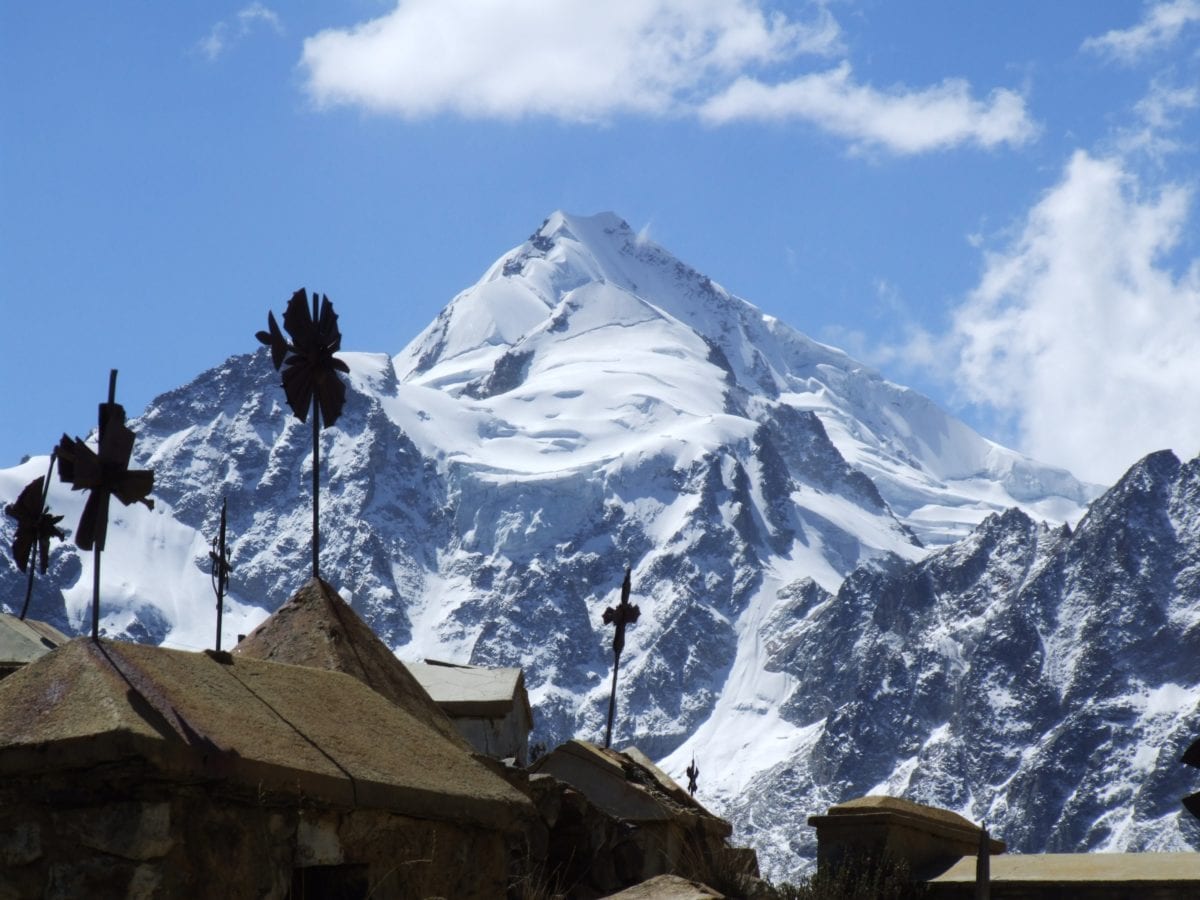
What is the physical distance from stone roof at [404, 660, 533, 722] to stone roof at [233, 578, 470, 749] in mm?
6565

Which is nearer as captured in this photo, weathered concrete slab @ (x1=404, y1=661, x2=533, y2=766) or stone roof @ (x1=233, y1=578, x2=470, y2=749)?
stone roof @ (x1=233, y1=578, x2=470, y2=749)

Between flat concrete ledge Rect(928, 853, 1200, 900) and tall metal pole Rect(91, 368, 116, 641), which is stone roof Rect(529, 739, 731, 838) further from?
tall metal pole Rect(91, 368, 116, 641)

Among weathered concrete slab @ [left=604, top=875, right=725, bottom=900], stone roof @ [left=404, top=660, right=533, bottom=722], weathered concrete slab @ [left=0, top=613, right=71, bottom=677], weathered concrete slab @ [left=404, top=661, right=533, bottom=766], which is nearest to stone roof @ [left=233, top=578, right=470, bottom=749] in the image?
weathered concrete slab @ [left=604, top=875, right=725, bottom=900]

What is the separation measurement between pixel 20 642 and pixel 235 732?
343 inches

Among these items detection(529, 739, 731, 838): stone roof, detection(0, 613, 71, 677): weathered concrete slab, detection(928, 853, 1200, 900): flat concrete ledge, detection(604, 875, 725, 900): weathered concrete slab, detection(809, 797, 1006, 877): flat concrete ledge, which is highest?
detection(0, 613, 71, 677): weathered concrete slab

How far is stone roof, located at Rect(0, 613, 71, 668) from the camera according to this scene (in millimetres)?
15164

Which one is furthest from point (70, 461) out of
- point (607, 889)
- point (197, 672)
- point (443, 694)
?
point (443, 694)

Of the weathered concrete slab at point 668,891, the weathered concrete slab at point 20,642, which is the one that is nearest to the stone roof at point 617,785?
the weathered concrete slab at point 20,642

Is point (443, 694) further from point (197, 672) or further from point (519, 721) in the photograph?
point (197, 672)

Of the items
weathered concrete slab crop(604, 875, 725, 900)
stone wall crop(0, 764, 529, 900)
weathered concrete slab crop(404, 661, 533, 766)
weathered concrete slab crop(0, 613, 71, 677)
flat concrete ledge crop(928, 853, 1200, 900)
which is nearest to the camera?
stone wall crop(0, 764, 529, 900)

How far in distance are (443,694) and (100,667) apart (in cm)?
1158

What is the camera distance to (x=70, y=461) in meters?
8.43

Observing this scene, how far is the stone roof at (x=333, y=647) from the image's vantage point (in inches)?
421

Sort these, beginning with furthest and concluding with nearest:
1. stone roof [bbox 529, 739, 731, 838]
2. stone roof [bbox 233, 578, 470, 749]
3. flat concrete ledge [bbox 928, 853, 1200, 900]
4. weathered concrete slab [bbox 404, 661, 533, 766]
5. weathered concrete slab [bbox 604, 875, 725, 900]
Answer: weathered concrete slab [bbox 404, 661, 533, 766] < stone roof [bbox 529, 739, 731, 838] < flat concrete ledge [bbox 928, 853, 1200, 900] < stone roof [bbox 233, 578, 470, 749] < weathered concrete slab [bbox 604, 875, 725, 900]
